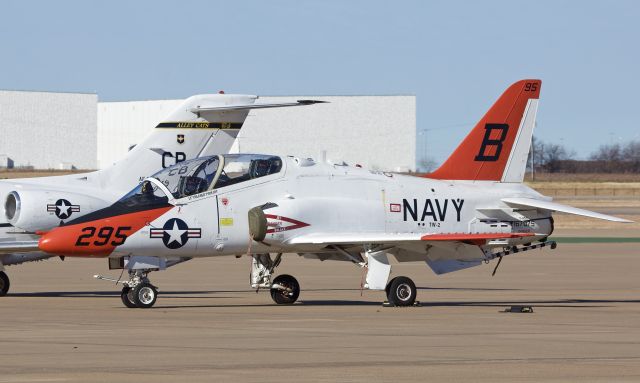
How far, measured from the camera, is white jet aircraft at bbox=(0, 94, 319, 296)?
24.6m

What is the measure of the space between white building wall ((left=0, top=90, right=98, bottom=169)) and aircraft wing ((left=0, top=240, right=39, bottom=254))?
7372 centimetres

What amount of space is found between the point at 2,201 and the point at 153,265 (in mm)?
5239

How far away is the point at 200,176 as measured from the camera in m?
21.3

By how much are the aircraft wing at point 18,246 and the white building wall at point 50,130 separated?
7372 cm

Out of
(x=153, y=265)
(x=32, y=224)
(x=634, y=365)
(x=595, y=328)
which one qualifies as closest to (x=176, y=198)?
(x=153, y=265)

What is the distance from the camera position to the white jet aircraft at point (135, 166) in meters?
24.6

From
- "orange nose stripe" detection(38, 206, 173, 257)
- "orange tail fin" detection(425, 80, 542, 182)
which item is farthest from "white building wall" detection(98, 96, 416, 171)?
"orange nose stripe" detection(38, 206, 173, 257)

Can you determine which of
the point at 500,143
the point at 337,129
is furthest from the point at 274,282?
the point at 337,129

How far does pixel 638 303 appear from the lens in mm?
22828

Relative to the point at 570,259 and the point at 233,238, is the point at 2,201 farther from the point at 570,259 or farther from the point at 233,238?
the point at 570,259

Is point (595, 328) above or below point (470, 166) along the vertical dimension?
below

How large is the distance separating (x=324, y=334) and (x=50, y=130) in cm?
8420

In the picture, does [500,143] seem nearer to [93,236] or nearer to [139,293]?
[139,293]

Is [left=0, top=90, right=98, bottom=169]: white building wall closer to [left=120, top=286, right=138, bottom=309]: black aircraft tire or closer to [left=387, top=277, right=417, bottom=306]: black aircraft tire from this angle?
[left=120, top=286, right=138, bottom=309]: black aircraft tire
